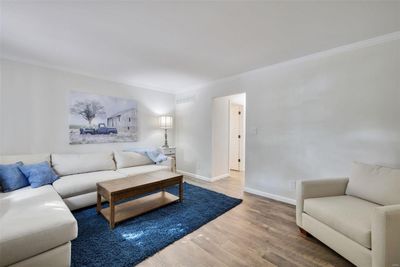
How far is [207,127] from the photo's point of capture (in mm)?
4086

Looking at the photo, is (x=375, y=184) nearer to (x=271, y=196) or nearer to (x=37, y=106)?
(x=271, y=196)

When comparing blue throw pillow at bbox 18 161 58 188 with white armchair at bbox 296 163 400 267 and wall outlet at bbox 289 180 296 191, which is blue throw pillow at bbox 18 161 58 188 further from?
wall outlet at bbox 289 180 296 191

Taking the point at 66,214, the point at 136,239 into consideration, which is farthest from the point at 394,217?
the point at 66,214

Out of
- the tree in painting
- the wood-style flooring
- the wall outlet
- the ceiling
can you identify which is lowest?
the wood-style flooring

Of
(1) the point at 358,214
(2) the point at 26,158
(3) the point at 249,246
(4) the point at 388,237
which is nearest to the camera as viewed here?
(4) the point at 388,237

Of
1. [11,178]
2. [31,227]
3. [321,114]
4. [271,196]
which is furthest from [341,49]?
[11,178]

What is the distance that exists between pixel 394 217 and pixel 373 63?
1884mm

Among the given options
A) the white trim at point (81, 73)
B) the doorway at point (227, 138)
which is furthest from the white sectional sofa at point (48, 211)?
the doorway at point (227, 138)

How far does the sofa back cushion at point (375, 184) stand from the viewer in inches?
64.7

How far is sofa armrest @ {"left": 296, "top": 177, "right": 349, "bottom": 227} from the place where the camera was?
1.94m

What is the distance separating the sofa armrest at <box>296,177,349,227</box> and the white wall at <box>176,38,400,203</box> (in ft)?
1.56

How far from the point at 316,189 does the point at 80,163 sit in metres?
3.48

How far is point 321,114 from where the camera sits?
8.22 feet

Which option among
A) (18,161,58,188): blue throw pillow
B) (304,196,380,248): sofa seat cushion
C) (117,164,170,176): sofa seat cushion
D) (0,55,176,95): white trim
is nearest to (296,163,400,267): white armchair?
(304,196,380,248): sofa seat cushion
